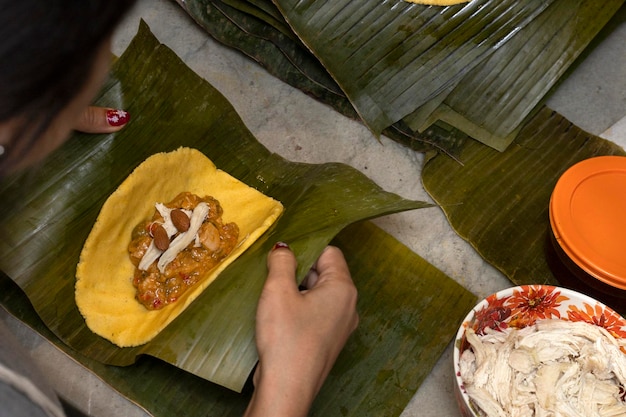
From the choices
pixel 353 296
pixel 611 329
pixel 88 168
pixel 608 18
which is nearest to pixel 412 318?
pixel 353 296

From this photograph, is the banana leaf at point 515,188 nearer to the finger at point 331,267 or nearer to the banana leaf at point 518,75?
the banana leaf at point 518,75

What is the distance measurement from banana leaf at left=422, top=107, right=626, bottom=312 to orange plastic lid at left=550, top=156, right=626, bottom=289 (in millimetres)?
182

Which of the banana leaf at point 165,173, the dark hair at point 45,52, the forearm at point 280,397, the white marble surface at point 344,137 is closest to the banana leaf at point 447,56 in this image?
the white marble surface at point 344,137

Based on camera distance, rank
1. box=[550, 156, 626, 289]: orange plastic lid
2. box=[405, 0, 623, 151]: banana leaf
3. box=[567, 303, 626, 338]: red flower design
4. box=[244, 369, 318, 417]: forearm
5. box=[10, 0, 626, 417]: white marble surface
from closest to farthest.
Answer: box=[244, 369, 318, 417]: forearm
box=[567, 303, 626, 338]: red flower design
box=[550, 156, 626, 289]: orange plastic lid
box=[10, 0, 626, 417]: white marble surface
box=[405, 0, 623, 151]: banana leaf

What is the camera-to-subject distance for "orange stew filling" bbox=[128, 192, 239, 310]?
195cm

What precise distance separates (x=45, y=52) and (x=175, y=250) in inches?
47.6

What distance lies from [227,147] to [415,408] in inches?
39.5

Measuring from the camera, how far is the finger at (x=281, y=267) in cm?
161

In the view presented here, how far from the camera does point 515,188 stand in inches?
87.7

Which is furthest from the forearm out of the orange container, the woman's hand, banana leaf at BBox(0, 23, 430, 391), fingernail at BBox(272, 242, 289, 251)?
the orange container

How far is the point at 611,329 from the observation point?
175 cm

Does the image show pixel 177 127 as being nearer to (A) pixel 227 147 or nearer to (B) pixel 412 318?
(A) pixel 227 147

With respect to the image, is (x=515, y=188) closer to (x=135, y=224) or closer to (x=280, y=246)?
(x=280, y=246)

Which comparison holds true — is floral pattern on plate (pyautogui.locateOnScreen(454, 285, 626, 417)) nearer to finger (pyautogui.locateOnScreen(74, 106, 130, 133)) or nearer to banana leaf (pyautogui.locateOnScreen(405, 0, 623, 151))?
banana leaf (pyautogui.locateOnScreen(405, 0, 623, 151))
